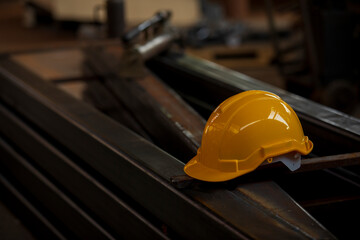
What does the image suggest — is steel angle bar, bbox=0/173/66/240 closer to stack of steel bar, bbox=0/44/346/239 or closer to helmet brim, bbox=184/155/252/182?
stack of steel bar, bbox=0/44/346/239

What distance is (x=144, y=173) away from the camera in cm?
178

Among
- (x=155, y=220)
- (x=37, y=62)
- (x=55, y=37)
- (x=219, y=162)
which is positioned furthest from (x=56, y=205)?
(x=55, y=37)

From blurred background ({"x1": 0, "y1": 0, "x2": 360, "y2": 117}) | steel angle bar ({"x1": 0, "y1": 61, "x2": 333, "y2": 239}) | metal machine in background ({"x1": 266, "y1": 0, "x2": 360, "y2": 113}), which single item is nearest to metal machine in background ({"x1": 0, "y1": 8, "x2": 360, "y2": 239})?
steel angle bar ({"x1": 0, "y1": 61, "x2": 333, "y2": 239})

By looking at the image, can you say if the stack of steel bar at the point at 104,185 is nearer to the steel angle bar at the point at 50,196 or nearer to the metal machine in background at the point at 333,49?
the steel angle bar at the point at 50,196

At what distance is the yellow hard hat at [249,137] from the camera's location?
157 centimetres

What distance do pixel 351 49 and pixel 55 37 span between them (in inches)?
147

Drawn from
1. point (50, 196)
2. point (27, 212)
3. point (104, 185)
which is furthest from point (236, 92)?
point (27, 212)

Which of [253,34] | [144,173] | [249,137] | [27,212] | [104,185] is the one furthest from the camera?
[253,34]

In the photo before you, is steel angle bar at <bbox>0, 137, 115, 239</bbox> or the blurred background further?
the blurred background

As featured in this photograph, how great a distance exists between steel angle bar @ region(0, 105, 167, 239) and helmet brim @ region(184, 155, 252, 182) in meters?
0.23

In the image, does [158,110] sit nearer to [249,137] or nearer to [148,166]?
[148,166]

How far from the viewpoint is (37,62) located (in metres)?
3.79

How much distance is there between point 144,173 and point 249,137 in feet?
1.36

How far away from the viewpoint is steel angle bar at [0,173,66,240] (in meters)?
2.50
